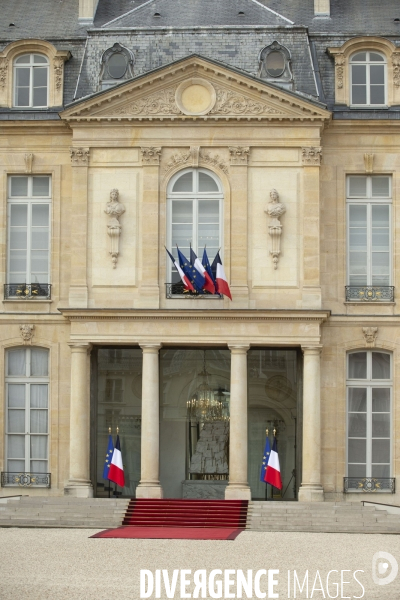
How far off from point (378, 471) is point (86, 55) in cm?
1164

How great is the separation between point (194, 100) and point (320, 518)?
9.82 meters

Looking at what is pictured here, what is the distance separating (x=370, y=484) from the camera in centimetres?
3319

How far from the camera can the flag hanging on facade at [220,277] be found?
32281mm

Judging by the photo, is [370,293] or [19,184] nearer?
[370,293]

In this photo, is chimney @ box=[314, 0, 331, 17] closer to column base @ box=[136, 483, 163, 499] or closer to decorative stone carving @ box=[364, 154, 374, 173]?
decorative stone carving @ box=[364, 154, 374, 173]

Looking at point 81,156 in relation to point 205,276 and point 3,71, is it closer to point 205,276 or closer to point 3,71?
point 3,71

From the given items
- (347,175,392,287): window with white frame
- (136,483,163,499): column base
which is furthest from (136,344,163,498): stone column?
(347,175,392,287): window with white frame

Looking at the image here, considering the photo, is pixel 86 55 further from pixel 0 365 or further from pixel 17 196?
pixel 0 365

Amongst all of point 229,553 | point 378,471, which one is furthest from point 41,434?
point 229,553

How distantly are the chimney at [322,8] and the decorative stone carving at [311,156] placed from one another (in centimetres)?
478

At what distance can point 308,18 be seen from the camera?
36406mm

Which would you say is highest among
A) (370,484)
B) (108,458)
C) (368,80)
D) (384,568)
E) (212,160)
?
(368,80)

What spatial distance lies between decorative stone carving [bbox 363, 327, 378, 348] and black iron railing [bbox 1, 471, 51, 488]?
25.6 ft

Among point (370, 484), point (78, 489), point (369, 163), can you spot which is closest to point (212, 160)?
point (369, 163)
